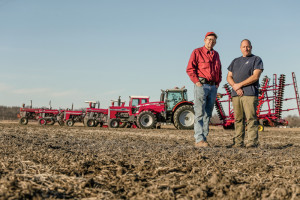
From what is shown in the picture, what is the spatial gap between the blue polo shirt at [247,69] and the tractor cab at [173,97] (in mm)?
9807

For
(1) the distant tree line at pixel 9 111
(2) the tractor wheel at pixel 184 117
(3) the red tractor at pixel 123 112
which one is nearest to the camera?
(2) the tractor wheel at pixel 184 117

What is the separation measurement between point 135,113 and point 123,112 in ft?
5.64

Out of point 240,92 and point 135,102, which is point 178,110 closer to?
point 135,102

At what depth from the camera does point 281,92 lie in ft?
47.3

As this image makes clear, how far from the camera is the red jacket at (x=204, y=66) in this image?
454 centimetres

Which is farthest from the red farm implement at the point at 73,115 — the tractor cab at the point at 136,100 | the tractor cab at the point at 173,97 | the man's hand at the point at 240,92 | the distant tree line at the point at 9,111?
the distant tree line at the point at 9,111

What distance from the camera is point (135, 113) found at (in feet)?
52.5

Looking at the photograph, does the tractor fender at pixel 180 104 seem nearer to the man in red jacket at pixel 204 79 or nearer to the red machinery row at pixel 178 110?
the red machinery row at pixel 178 110

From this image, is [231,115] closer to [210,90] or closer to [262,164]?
[210,90]

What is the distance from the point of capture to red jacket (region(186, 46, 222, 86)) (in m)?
4.54

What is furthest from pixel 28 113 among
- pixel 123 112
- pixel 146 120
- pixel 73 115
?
pixel 146 120

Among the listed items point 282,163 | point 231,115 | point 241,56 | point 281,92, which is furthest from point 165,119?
point 282,163

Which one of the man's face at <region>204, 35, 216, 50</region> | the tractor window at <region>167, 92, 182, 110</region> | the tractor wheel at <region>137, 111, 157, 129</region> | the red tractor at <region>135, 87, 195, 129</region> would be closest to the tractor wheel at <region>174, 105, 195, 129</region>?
the red tractor at <region>135, 87, 195, 129</region>

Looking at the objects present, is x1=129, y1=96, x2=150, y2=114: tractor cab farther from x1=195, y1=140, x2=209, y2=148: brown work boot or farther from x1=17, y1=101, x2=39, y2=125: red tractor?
x1=195, y1=140, x2=209, y2=148: brown work boot
